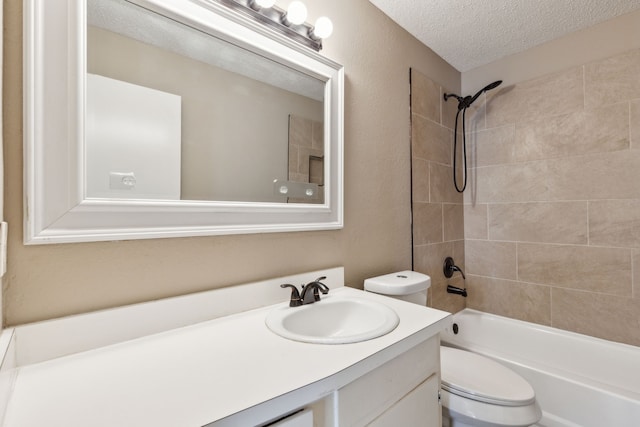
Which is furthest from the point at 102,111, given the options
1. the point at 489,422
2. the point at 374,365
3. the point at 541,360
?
the point at 541,360

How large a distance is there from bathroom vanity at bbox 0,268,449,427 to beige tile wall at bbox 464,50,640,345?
4.58 ft

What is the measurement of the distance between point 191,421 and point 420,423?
0.70 metres

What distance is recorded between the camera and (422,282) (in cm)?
136

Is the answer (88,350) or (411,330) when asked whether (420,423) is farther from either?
(88,350)

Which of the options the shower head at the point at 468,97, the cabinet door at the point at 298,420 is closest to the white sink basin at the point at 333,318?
the cabinet door at the point at 298,420

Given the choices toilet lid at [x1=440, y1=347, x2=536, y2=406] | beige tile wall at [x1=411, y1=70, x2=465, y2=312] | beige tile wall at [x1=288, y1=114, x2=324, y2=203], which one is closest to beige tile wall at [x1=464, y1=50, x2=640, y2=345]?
beige tile wall at [x1=411, y1=70, x2=465, y2=312]

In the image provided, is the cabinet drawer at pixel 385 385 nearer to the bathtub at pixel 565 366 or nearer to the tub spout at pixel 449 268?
the bathtub at pixel 565 366

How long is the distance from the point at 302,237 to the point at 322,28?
0.86 metres

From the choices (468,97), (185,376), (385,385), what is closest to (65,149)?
(185,376)

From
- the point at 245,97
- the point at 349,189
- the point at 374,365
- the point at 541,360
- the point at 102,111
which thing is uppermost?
the point at 245,97

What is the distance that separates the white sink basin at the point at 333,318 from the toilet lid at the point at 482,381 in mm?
488

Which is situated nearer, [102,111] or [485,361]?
[102,111]

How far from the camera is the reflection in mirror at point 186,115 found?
0.76 m

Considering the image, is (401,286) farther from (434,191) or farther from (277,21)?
Answer: (277,21)
